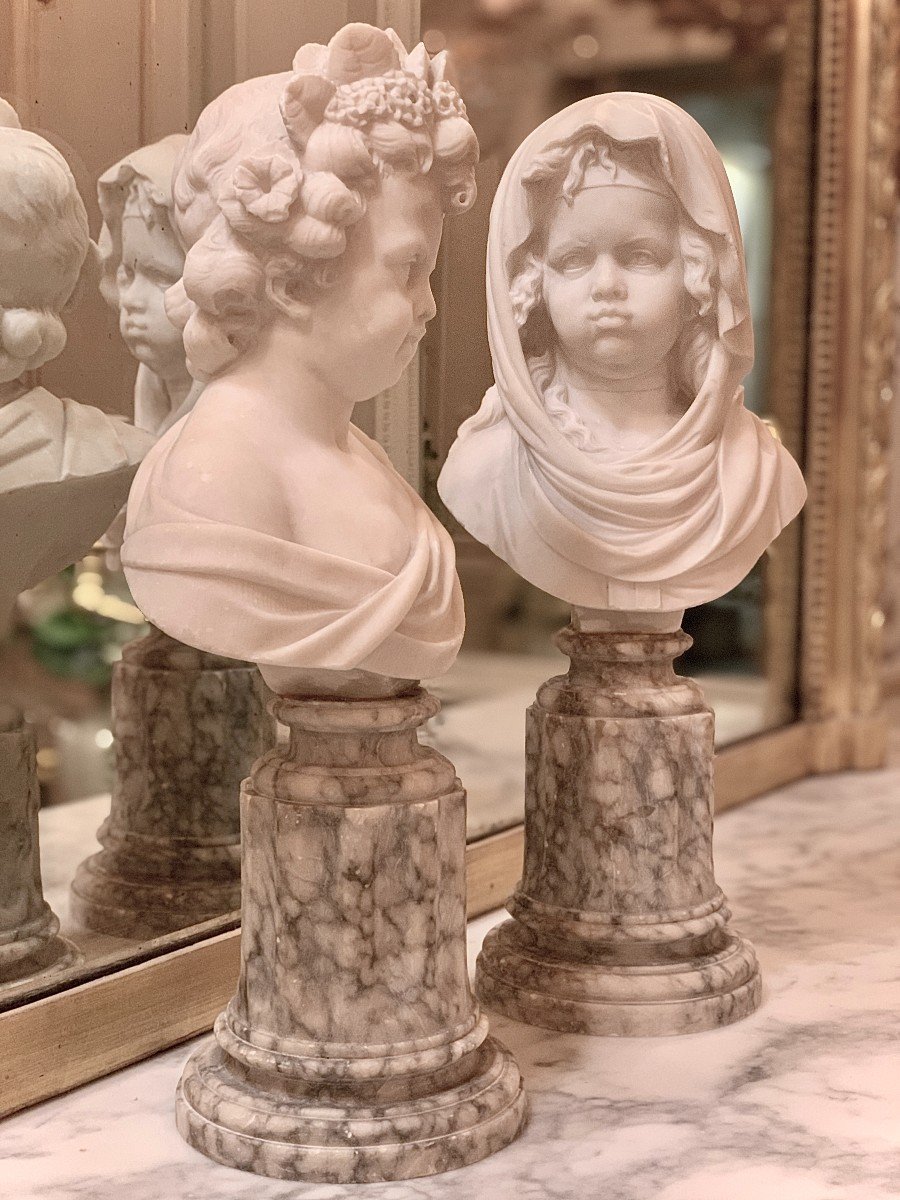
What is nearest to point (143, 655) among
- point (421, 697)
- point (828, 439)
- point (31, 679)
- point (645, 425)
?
point (31, 679)

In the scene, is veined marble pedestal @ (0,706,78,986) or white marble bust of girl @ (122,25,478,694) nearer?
white marble bust of girl @ (122,25,478,694)

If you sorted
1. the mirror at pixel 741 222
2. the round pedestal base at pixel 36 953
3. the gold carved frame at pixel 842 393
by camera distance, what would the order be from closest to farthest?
1. the round pedestal base at pixel 36 953
2. the mirror at pixel 741 222
3. the gold carved frame at pixel 842 393

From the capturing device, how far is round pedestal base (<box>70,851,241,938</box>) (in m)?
2.49

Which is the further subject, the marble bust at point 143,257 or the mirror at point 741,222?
→ the mirror at point 741,222

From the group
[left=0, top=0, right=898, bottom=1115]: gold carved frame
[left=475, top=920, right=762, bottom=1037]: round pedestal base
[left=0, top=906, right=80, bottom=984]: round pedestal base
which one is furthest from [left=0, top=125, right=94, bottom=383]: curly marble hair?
[left=0, top=0, right=898, bottom=1115]: gold carved frame

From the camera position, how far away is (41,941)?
2.38 metres

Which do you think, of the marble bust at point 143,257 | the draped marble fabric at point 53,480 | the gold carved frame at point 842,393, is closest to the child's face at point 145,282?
the marble bust at point 143,257

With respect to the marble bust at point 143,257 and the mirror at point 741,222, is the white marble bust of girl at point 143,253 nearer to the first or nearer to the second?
the marble bust at point 143,257

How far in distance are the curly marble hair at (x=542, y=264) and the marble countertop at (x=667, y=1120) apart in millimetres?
1033

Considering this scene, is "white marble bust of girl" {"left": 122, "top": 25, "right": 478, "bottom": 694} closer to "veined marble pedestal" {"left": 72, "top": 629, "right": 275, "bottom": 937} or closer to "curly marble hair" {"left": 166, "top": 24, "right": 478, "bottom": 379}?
"curly marble hair" {"left": 166, "top": 24, "right": 478, "bottom": 379}

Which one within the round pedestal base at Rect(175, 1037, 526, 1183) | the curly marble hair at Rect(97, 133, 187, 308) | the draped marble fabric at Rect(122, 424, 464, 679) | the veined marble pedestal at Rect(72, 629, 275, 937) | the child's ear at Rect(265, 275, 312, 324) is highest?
the curly marble hair at Rect(97, 133, 187, 308)

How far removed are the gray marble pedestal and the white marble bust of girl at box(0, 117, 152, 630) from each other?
2.70 feet

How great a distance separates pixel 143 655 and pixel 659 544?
2.77 feet

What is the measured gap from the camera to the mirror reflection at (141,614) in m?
2.37
